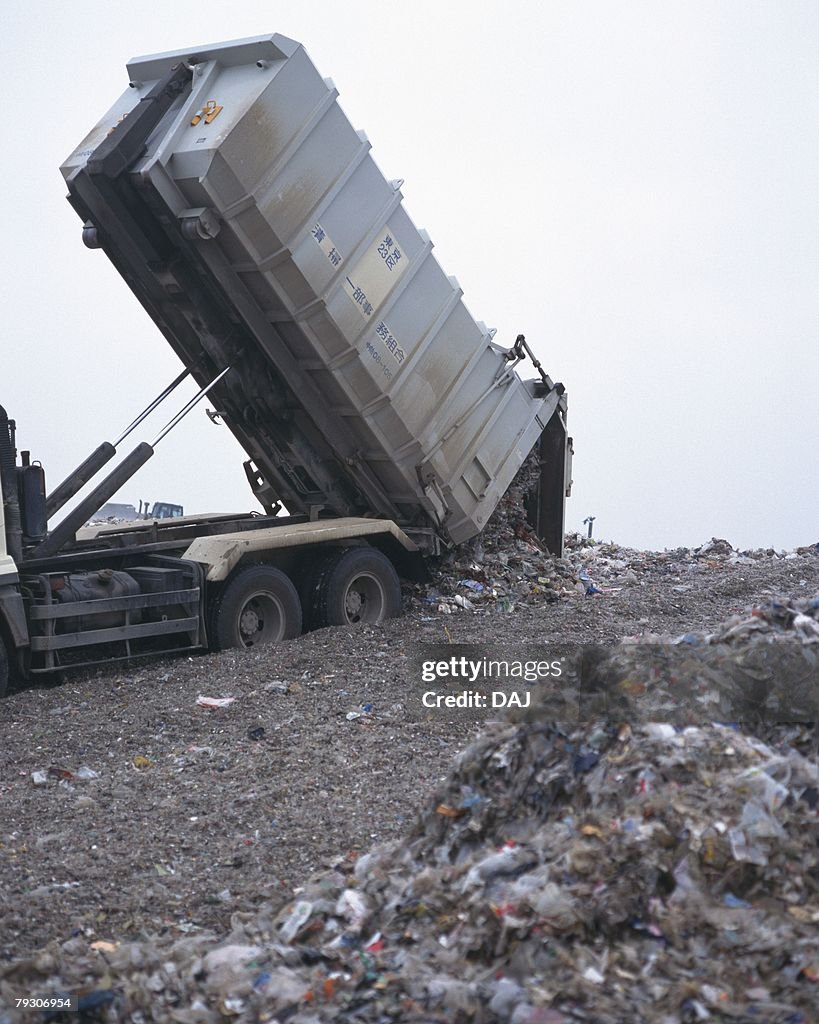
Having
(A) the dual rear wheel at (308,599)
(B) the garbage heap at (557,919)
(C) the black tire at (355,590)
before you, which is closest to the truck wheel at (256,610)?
(A) the dual rear wheel at (308,599)

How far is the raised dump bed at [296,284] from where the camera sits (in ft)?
25.1

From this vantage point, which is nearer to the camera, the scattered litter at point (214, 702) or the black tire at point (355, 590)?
the scattered litter at point (214, 702)

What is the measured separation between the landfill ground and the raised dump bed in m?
2.81

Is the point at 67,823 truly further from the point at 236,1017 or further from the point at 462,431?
the point at 462,431

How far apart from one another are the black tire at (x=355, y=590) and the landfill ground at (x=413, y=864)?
1.99 metres

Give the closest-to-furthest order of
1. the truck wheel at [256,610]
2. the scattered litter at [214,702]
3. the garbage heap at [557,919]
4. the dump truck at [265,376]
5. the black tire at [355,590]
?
the garbage heap at [557,919] → the scattered litter at [214,702] → the dump truck at [265,376] → the truck wheel at [256,610] → the black tire at [355,590]

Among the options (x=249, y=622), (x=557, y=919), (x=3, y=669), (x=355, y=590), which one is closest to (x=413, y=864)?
(x=557, y=919)

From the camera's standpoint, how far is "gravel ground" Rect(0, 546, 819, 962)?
14.6 feet

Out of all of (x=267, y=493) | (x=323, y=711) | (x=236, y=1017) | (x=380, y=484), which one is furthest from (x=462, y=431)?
(x=236, y=1017)

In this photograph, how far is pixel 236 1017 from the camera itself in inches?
132

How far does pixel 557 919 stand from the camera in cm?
346

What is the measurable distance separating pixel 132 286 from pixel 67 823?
4.54m

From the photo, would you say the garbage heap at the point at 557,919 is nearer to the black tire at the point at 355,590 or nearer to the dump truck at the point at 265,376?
the dump truck at the point at 265,376

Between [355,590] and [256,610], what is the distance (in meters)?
0.98
